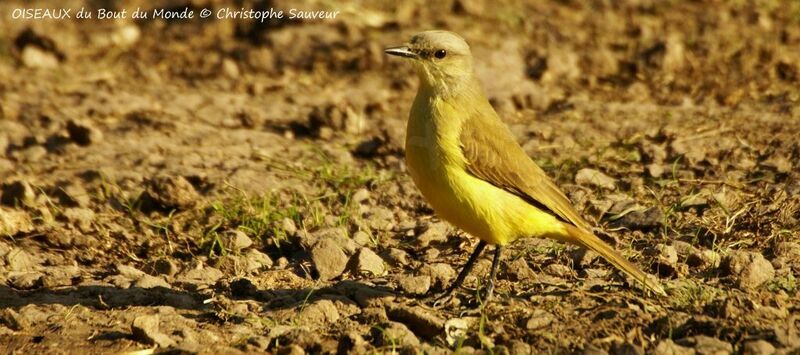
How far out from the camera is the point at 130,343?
6.14 meters

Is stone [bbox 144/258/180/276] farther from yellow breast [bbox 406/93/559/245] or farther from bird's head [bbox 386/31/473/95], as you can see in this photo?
bird's head [bbox 386/31/473/95]

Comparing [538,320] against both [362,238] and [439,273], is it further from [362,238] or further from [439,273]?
[362,238]

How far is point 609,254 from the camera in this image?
6.58 meters

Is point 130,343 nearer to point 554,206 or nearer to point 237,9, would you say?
point 554,206

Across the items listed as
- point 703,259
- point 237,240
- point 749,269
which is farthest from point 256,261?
point 749,269

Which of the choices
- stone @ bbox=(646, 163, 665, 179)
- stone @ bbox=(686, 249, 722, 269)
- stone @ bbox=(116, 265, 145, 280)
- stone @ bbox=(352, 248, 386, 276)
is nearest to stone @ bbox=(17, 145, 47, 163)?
stone @ bbox=(116, 265, 145, 280)

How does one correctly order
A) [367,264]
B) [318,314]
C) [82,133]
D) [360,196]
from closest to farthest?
[318,314] < [367,264] < [360,196] < [82,133]

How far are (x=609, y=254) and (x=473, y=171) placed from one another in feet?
3.02

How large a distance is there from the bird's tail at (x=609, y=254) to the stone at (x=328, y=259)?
4.79ft

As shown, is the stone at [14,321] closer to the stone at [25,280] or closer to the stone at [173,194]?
the stone at [25,280]

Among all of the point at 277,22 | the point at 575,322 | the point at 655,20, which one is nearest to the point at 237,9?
the point at 277,22

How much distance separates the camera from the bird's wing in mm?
6785

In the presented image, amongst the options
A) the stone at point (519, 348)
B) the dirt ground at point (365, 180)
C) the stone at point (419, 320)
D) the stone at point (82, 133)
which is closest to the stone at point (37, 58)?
the dirt ground at point (365, 180)

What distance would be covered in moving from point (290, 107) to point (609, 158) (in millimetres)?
3148
